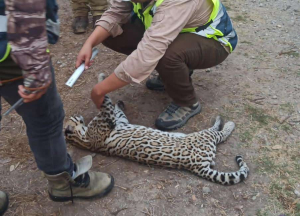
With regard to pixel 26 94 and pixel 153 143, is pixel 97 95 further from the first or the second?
pixel 26 94

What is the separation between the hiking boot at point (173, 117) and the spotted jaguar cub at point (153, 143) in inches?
6.9

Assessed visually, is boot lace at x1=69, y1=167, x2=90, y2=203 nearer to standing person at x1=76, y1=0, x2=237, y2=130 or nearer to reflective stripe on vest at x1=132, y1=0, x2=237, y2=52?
standing person at x1=76, y1=0, x2=237, y2=130

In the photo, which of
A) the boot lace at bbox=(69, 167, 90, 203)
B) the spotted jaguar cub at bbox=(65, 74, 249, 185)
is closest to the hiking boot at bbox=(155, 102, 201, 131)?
the spotted jaguar cub at bbox=(65, 74, 249, 185)

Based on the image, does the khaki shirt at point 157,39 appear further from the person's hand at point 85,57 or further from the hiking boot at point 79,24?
the hiking boot at point 79,24

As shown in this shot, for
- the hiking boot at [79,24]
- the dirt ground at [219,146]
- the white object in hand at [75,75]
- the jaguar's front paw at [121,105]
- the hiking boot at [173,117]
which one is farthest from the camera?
the hiking boot at [79,24]

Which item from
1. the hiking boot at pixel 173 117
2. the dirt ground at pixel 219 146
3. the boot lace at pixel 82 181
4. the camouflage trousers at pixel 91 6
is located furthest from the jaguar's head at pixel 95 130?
the camouflage trousers at pixel 91 6

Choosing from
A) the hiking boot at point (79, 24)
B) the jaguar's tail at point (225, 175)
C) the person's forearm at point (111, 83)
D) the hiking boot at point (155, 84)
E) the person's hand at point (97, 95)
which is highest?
the person's forearm at point (111, 83)

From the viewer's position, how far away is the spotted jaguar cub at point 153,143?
2963 millimetres

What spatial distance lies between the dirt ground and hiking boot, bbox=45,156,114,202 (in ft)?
0.29

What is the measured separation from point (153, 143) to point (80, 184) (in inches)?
30.9

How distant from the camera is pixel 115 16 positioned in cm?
334

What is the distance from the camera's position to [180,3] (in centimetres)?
280

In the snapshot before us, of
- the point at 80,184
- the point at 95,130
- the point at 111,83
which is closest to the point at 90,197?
the point at 80,184

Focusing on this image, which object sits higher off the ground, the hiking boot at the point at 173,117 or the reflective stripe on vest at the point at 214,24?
the reflective stripe on vest at the point at 214,24
